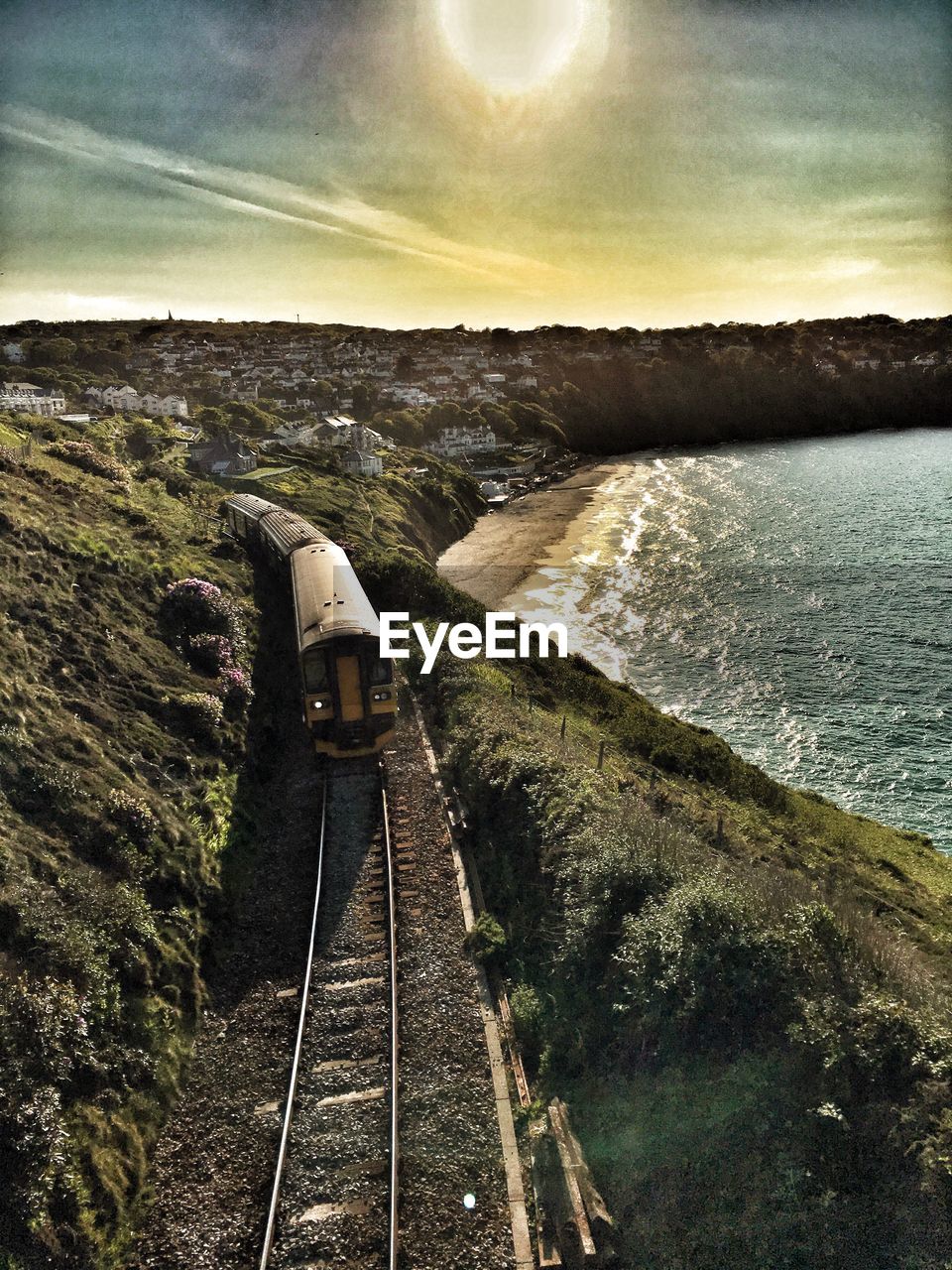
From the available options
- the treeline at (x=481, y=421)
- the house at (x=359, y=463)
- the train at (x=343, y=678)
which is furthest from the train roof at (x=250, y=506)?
the treeline at (x=481, y=421)

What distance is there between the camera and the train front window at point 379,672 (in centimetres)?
1900

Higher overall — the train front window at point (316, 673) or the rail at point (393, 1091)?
the train front window at point (316, 673)

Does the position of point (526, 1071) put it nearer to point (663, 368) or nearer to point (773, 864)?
point (773, 864)

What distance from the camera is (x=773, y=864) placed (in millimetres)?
17031

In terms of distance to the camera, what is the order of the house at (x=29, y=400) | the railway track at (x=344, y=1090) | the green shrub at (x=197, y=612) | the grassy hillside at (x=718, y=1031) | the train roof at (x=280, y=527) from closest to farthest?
the grassy hillside at (x=718, y=1031) < the railway track at (x=344, y=1090) < the green shrub at (x=197, y=612) < the train roof at (x=280, y=527) < the house at (x=29, y=400)

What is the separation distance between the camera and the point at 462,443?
111688 mm

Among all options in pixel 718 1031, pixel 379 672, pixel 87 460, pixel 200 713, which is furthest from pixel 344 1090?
pixel 87 460

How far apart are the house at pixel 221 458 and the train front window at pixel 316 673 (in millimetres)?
39428

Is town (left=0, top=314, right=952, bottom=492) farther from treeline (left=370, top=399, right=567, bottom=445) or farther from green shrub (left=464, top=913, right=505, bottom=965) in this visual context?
green shrub (left=464, top=913, right=505, bottom=965)

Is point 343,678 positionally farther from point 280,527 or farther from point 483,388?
point 483,388

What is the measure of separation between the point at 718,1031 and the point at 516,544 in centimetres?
6260

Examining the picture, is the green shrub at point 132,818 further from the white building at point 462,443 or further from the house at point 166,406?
the white building at point 462,443

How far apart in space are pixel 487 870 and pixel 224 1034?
6071mm

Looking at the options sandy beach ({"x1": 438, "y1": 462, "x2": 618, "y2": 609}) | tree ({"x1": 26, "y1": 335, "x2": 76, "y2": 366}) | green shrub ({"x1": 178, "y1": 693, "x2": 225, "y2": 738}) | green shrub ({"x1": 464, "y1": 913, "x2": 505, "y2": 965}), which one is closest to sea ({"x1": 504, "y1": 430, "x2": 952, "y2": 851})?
sandy beach ({"x1": 438, "y1": 462, "x2": 618, "y2": 609})
